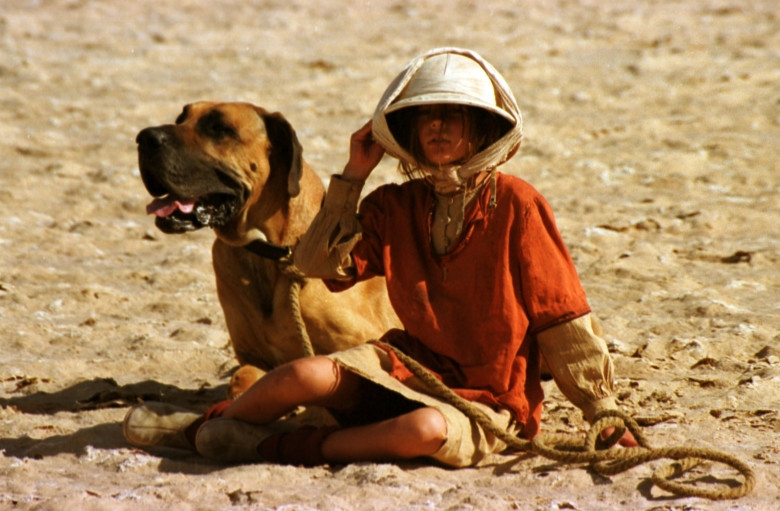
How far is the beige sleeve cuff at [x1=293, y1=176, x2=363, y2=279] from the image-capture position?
3396 mm

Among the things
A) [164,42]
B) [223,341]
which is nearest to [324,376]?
[223,341]

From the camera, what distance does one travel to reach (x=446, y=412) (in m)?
3.24

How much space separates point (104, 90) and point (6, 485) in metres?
6.31

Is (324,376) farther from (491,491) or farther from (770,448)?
(770,448)

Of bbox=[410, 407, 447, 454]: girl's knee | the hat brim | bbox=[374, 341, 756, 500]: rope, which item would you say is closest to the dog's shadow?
bbox=[410, 407, 447, 454]: girl's knee

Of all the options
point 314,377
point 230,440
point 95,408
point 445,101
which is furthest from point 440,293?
point 95,408

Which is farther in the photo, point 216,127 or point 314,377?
point 216,127

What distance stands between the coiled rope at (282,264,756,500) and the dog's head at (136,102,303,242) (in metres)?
1.00

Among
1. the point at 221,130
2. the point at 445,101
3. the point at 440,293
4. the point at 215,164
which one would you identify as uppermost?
the point at 445,101

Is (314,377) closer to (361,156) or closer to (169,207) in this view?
(361,156)

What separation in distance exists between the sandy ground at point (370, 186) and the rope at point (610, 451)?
0.15 feet

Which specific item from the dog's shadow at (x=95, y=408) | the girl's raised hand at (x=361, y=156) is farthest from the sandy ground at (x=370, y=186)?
the girl's raised hand at (x=361, y=156)

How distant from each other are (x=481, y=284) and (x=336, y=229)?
1.49 ft

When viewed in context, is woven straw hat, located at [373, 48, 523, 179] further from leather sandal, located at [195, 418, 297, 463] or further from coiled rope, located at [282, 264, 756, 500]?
leather sandal, located at [195, 418, 297, 463]
